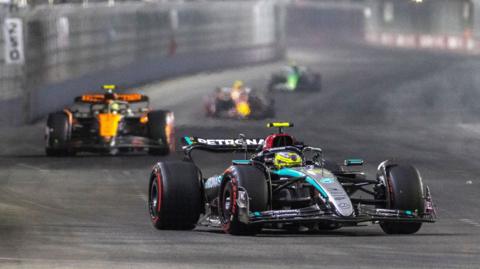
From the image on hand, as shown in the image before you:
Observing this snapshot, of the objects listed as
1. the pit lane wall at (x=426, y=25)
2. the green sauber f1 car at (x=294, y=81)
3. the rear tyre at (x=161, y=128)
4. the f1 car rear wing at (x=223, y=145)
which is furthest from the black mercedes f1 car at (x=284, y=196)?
the pit lane wall at (x=426, y=25)

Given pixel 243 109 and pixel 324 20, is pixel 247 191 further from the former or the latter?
pixel 324 20

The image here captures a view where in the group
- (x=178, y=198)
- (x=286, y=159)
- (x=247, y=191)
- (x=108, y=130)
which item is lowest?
(x=108, y=130)

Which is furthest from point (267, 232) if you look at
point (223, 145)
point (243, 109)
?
point (243, 109)

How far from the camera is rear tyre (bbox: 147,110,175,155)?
3161 cm

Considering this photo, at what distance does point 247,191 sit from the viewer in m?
16.8

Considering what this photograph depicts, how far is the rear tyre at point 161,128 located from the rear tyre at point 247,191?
14.4 m

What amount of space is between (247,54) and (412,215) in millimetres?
66482

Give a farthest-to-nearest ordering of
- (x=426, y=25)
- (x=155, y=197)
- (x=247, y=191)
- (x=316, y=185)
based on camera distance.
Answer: (x=426, y=25) < (x=155, y=197) < (x=316, y=185) < (x=247, y=191)

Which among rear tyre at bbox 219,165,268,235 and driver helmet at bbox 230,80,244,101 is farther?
driver helmet at bbox 230,80,244,101

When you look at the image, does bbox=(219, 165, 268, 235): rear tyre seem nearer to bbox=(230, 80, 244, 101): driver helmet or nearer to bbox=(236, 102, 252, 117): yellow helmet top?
bbox=(236, 102, 252, 117): yellow helmet top

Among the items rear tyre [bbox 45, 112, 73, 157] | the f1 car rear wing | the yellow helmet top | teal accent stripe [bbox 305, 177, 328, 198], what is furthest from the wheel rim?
the yellow helmet top

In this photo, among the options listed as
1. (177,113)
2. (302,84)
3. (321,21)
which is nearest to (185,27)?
(302,84)

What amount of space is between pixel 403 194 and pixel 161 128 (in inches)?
587

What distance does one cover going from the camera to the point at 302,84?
6059 centimetres
